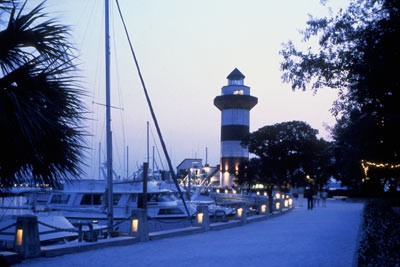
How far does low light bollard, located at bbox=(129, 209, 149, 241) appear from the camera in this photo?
1559cm

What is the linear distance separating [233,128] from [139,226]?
54.1m

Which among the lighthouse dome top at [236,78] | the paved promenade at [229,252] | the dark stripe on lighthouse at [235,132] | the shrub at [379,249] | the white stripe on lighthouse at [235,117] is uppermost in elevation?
the lighthouse dome top at [236,78]

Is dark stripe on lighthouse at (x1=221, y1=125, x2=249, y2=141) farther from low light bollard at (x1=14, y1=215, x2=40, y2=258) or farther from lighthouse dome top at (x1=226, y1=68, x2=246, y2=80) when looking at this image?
low light bollard at (x1=14, y1=215, x2=40, y2=258)

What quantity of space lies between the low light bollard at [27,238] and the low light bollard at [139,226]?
13.5 feet

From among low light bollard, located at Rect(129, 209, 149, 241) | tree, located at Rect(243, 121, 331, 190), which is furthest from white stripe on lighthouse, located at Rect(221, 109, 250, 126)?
low light bollard, located at Rect(129, 209, 149, 241)

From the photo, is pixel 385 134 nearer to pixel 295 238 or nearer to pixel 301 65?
pixel 301 65

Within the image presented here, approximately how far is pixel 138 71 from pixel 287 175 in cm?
4361

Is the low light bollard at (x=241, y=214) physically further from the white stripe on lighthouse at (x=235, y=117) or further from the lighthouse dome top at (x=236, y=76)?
the lighthouse dome top at (x=236, y=76)

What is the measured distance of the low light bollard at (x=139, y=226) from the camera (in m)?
15.6

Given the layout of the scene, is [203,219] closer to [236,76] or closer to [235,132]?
[235,132]

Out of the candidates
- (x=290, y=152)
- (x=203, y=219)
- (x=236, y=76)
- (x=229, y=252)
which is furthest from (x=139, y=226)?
(x=236, y=76)

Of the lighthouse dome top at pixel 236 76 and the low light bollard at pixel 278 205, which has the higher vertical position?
the lighthouse dome top at pixel 236 76

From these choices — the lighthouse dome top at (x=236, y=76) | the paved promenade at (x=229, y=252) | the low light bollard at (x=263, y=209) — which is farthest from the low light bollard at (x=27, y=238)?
the lighthouse dome top at (x=236, y=76)

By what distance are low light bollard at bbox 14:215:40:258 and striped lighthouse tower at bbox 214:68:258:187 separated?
188 ft
